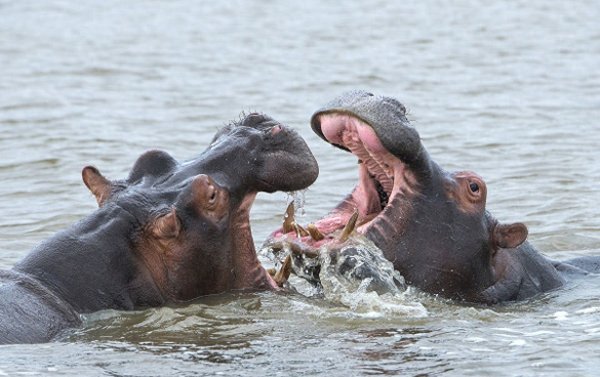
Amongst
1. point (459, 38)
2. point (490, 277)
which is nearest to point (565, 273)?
point (490, 277)

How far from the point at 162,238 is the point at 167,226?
88mm

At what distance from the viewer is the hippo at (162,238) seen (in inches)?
309

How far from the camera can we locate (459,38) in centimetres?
2311

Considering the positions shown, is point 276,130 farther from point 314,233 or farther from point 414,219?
point 414,219

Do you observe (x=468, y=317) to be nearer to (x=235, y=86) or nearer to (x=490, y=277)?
(x=490, y=277)

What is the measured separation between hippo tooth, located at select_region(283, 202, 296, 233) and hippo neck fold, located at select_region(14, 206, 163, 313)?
3.24ft

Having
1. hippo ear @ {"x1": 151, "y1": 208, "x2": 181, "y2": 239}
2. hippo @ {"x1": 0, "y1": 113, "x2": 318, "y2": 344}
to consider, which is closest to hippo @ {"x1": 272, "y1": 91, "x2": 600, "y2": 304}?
hippo @ {"x1": 0, "y1": 113, "x2": 318, "y2": 344}

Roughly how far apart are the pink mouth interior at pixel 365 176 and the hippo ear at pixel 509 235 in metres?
0.59

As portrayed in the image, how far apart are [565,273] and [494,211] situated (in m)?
2.77

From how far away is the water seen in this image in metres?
7.72

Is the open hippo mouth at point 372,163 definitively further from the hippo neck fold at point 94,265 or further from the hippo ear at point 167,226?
the hippo neck fold at point 94,265

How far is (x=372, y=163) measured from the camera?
8.84 meters

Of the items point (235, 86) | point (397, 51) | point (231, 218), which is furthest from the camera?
point (397, 51)

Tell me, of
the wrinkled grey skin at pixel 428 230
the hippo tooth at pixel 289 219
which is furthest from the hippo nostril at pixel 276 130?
the hippo tooth at pixel 289 219
